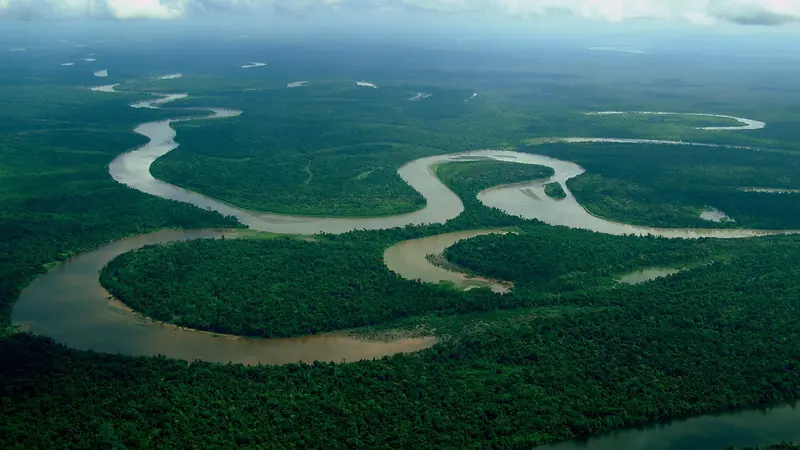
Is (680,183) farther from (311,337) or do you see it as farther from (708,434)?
(311,337)

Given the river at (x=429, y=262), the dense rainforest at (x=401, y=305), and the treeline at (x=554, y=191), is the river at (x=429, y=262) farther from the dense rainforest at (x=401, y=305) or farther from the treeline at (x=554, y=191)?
the treeline at (x=554, y=191)

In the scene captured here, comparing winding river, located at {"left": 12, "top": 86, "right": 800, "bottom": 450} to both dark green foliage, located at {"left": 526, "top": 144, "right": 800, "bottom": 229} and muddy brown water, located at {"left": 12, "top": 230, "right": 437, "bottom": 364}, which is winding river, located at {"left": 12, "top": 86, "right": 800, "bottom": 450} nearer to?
muddy brown water, located at {"left": 12, "top": 230, "right": 437, "bottom": 364}

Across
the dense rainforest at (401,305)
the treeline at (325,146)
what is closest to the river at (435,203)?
the treeline at (325,146)

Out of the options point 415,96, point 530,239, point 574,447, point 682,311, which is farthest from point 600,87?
point 574,447

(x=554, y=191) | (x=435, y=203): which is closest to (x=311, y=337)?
(x=435, y=203)

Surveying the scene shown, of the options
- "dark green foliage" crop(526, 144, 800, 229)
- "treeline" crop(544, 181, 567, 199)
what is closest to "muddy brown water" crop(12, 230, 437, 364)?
"dark green foliage" crop(526, 144, 800, 229)

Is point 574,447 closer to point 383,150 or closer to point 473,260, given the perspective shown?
point 473,260
